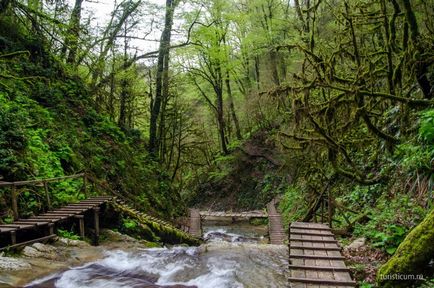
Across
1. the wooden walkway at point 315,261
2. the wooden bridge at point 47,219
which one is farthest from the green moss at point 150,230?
the wooden walkway at point 315,261

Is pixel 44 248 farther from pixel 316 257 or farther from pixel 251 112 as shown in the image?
pixel 251 112

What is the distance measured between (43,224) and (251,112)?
18.8m

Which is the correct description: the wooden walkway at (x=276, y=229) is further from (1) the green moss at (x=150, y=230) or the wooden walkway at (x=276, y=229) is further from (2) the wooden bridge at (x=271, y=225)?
(1) the green moss at (x=150, y=230)

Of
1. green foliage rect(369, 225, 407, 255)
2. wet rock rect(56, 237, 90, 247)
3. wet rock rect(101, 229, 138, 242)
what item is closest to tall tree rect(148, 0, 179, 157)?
wet rock rect(101, 229, 138, 242)

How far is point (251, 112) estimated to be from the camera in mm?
24797

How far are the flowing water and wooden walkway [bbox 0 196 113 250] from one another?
1.26m

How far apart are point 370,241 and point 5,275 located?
20.2ft

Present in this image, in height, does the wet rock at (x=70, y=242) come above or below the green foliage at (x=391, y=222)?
below

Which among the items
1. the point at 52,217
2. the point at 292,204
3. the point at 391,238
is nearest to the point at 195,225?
the point at 292,204

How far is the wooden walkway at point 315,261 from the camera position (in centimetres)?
440

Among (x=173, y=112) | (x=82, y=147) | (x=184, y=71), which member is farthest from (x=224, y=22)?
(x=82, y=147)

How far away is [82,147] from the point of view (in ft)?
44.5

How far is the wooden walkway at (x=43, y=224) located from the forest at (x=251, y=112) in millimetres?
481

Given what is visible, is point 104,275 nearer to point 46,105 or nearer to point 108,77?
point 46,105
